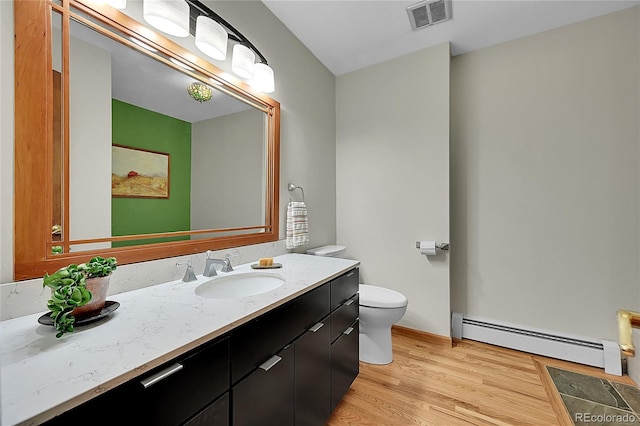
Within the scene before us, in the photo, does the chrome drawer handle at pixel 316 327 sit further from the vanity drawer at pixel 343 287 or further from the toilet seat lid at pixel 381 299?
the toilet seat lid at pixel 381 299

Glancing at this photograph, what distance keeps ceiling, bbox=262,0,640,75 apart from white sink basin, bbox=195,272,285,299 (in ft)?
6.06

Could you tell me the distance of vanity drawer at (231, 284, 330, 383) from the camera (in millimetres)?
818

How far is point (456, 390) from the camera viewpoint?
1.69 m

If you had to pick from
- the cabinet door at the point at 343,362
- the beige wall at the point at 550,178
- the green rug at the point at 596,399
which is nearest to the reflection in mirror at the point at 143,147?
the cabinet door at the point at 343,362

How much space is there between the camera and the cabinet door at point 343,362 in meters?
1.38

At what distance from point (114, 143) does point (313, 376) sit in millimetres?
1312

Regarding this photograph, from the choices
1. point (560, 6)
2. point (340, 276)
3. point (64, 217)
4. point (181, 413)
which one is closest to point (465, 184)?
point (560, 6)

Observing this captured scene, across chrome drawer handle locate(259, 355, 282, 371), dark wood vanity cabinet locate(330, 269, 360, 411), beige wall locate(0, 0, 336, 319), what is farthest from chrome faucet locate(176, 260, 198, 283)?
dark wood vanity cabinet locate(330, 269, 360, 411)

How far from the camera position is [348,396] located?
1636mm

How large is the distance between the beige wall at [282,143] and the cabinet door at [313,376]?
2.20 feet

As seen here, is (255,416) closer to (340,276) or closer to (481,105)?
(340,276)

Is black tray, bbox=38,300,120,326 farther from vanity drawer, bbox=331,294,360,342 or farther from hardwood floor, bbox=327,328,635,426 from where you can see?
hardwood floor, bbox=327,328,635,426

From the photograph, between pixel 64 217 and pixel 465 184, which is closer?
pixel 64 217

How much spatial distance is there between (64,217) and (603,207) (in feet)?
10.4
